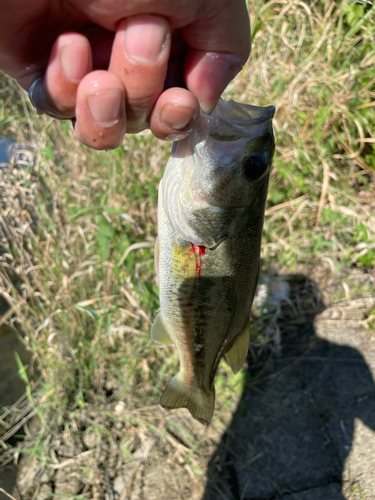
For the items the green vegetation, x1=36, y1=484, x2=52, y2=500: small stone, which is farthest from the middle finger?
x1=36, y1=484, x2=52, y2=500: small stone

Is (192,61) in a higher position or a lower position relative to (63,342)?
higher

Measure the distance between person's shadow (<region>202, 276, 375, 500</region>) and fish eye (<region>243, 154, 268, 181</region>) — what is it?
210 cm

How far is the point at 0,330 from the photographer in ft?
10.7

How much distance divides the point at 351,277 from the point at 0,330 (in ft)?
12.0

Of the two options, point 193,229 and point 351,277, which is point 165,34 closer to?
point 193,229

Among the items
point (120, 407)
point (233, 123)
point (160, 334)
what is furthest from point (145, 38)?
point (120, 407)

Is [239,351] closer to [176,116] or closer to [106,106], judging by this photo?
[176,116]

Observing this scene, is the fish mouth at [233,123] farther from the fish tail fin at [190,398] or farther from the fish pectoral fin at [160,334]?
the fish tail fin at [190,398]

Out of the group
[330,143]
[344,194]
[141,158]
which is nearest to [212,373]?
[141,158]

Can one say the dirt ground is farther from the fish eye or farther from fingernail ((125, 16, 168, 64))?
fingernail ((125, 16, 168, 64))

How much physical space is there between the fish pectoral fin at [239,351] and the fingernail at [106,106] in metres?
1.13

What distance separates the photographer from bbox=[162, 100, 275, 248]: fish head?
1194 mm

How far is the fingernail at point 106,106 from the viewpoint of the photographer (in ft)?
3.06

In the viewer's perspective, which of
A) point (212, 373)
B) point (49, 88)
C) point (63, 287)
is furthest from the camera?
point (63, 287)
